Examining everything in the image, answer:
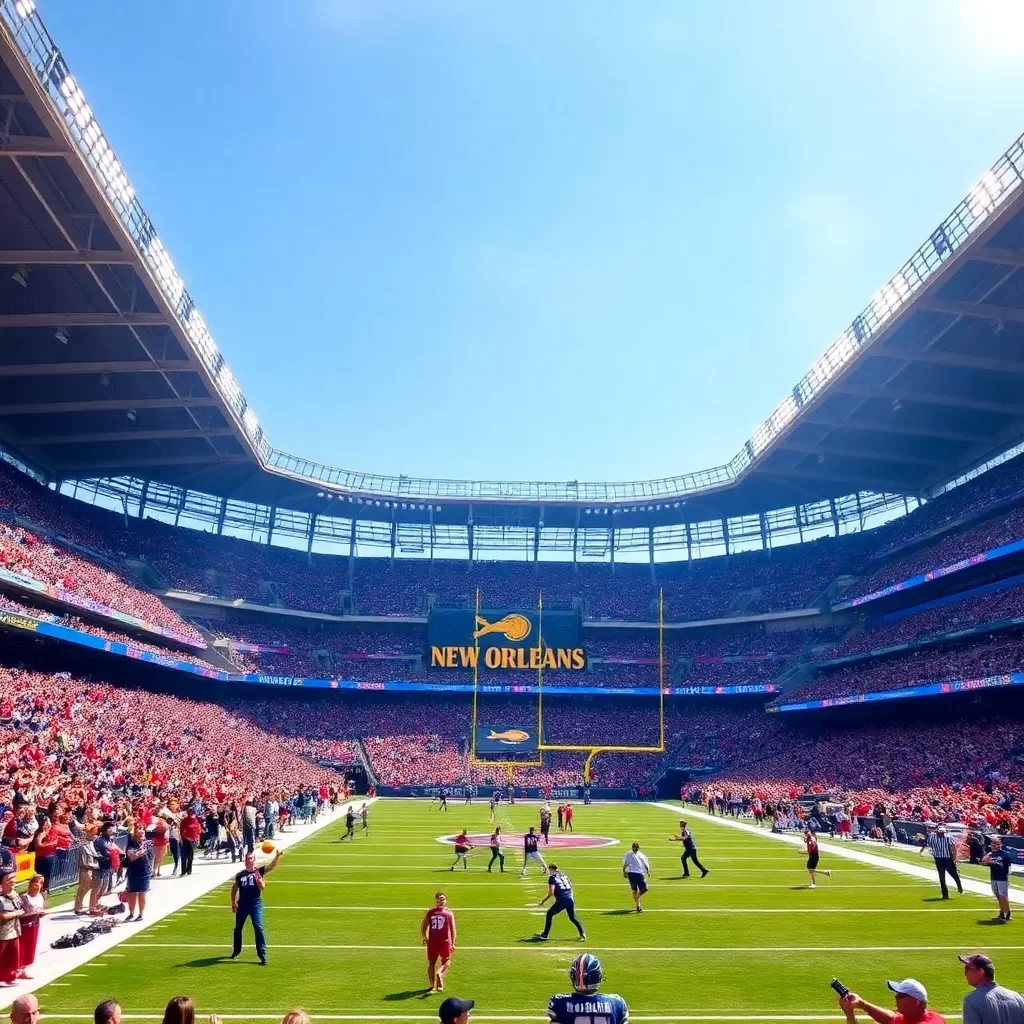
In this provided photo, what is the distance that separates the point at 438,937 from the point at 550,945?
3.34 m

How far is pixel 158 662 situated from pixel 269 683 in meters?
9.84

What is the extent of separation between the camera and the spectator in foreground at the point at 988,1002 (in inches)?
221

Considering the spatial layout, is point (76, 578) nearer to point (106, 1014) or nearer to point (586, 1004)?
point (106, 1014)

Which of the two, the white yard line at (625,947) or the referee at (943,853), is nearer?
the white yard line at (625,947)

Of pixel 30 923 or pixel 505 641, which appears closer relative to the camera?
pixel 30 923

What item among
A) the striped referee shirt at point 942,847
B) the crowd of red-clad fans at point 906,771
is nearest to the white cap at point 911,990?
the striped referee shirt at point 942,847

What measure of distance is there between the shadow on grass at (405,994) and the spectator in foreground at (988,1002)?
6.93 metres

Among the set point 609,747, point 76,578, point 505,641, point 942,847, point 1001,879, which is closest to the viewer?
point 1001,879

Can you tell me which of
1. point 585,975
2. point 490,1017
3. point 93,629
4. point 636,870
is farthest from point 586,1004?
point 93,629

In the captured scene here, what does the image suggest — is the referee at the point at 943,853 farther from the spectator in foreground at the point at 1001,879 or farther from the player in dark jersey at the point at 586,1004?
the player in dark jersey at the point at 586,1004

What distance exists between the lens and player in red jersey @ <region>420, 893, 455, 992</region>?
35.5 feet

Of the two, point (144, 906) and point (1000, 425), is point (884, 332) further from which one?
point (144, 906)

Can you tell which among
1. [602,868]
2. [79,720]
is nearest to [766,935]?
[602,868]

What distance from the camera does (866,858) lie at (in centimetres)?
2522
